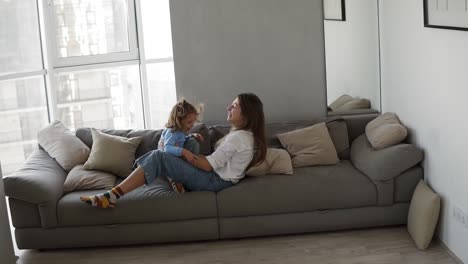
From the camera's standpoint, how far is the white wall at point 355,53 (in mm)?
6023

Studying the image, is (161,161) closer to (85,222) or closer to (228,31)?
(85,222)

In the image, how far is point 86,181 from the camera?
5.35 metres

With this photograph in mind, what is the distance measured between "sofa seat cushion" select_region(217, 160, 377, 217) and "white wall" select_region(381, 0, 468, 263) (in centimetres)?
50

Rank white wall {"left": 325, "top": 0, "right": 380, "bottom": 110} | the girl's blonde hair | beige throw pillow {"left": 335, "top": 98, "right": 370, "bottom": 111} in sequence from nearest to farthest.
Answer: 1. the girl's blonde hair
2. white wall {"left": 325, "top": 0, "right": 380, "bottom": 110}
3. beige throw pillow {"left": 335, "top": 98, "right": 370, "bottom": 111}

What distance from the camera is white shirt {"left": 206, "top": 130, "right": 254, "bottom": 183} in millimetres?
5141

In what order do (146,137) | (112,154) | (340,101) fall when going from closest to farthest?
(112,154)
(146,137)
(340,101)

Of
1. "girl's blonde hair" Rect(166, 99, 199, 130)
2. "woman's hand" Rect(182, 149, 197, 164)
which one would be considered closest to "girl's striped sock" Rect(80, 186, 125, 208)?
"woman's hand" Rect(182, 149, 197, 164)

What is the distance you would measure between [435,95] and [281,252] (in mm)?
1480

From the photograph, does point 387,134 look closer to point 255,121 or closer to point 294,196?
point 294,196

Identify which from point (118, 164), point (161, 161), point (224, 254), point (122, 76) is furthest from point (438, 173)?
point (122, 76)

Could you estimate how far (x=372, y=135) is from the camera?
214 inches

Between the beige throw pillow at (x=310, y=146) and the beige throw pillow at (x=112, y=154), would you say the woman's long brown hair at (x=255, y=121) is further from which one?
the beige throw pillow at (x=112, y=154)

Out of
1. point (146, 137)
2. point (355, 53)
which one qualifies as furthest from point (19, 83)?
point (355, 53)

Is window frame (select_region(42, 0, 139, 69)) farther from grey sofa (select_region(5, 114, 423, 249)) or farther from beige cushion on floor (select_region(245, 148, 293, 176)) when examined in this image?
beige cushion on floor (select_region(245, 148, 293, 176))
